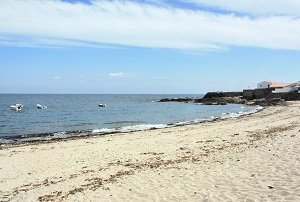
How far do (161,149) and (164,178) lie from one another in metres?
6.82

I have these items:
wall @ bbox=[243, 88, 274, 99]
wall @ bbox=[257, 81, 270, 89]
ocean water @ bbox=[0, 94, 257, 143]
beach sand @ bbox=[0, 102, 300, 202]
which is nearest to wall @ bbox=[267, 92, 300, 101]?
wall @ bbox=[243, 88, 274, 99]

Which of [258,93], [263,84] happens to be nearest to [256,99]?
[258,93]

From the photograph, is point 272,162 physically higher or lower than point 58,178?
higher

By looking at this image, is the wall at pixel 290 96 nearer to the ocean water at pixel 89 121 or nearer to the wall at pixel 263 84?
the ocean water at pixel 89 121

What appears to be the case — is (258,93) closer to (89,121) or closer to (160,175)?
(89,121)

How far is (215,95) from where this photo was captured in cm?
10712

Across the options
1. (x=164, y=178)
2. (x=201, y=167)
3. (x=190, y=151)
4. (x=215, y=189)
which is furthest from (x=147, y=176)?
(x=190, y=151)

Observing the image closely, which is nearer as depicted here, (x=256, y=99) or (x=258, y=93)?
(x=256, y=99)

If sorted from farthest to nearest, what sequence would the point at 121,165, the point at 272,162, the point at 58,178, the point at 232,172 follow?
the point at 121,165 < the point at 58,178 < the point at 272,162 < the point at 232,172

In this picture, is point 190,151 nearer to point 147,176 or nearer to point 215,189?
point 147,176

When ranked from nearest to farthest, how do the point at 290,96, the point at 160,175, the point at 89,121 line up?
the point at 160,175 < the point at 89,121 < the point at 290,96

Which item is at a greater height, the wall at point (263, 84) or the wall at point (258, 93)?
the wall at point (263, 84)

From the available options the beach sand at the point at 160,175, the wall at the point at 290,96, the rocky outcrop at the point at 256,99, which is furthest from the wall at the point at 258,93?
the beach sand at the point at 160,175

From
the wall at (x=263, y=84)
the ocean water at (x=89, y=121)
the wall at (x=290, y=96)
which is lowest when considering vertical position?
the ocean water at (x=89, y=121)
